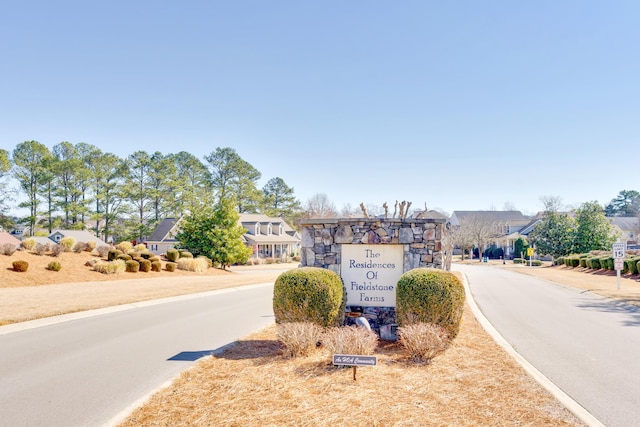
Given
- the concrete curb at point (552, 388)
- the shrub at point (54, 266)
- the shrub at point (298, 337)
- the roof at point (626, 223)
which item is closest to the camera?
the concrete curb at point (552, 388)

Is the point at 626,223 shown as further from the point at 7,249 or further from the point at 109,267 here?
the point at 7,249

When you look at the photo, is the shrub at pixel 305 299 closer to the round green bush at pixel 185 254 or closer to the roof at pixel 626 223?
the round green bush at pixel 185 254

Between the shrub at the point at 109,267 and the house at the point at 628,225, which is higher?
the house at the point at 628,225

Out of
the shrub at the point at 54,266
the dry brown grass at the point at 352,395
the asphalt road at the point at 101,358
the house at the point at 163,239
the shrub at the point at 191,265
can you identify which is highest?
the house at the point at 163,239

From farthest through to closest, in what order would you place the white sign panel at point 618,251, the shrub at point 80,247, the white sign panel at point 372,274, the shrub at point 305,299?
the shrub at point 80,247
the white sign panel at point 618,251
the white sign panel at point 372,274
the shrub at point 305,299

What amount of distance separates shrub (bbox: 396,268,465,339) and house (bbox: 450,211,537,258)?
5646 centimetres

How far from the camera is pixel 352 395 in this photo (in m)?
5.54

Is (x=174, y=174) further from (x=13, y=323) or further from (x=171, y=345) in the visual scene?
(x=171, y=345)

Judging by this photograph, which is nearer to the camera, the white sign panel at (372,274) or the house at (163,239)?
the white sign panel at (372,274)

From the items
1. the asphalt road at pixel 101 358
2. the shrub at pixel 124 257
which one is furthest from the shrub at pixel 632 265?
the shrub at pixel 124 257

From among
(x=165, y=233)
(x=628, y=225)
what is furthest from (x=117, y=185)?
(x=628, y=225)

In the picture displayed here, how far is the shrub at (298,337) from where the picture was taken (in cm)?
723

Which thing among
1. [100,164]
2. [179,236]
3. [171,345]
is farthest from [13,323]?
[100,164]

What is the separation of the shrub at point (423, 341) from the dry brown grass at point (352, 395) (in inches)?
6.9
